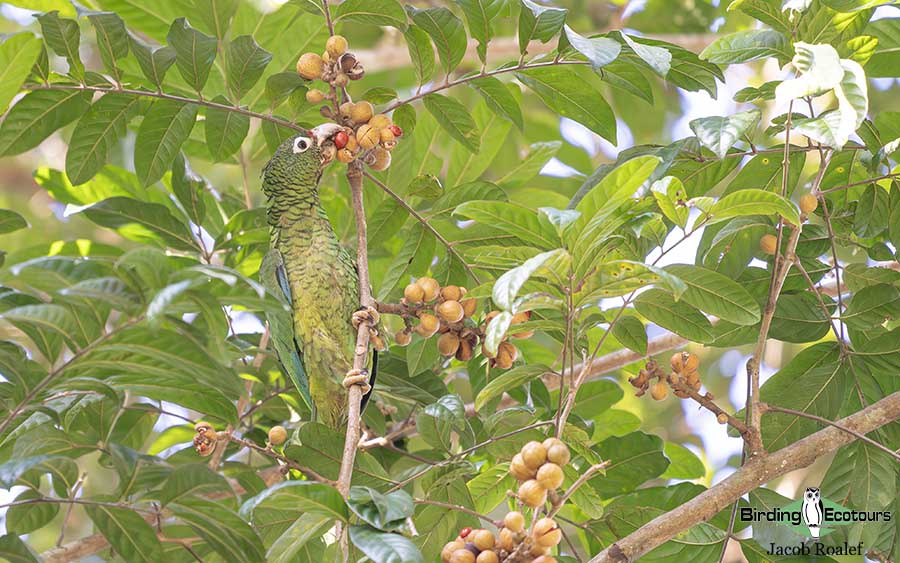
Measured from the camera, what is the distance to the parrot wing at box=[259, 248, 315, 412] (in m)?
2.29

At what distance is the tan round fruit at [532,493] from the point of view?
4.41 feet

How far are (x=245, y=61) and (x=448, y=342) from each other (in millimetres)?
768

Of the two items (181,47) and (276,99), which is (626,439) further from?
(181,47)

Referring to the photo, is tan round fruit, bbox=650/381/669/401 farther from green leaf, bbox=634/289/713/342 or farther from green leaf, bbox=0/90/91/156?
green leaf, bbox=0/90/91/156

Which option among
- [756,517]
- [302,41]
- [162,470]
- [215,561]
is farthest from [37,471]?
[756,517]

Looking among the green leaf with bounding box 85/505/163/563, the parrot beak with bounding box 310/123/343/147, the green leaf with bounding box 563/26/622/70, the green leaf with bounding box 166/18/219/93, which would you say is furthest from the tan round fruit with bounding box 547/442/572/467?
the green leaf with bounding box 166/18/219/93

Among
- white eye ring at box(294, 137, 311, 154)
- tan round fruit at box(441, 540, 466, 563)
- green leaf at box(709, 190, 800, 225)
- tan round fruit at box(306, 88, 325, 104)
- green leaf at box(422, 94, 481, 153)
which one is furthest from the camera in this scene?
white eye ring at box(294, 137, 311, 154)

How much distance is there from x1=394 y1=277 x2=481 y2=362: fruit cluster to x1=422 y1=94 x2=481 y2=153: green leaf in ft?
1.36

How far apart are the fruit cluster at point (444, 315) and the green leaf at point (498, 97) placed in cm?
46

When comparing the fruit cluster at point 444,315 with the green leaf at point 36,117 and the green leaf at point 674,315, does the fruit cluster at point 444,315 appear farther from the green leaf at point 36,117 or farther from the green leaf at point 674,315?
the green leaf at point 36,117

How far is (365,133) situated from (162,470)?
79 cm

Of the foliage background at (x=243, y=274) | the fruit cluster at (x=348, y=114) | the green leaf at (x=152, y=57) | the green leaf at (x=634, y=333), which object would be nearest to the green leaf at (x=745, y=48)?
the foliage background at (x=243, y=274)

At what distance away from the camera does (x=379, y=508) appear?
52.6 inches

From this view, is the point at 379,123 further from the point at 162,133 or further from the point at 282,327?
the point at 282,327
